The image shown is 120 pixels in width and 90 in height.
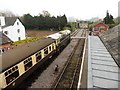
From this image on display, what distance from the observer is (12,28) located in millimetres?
38750

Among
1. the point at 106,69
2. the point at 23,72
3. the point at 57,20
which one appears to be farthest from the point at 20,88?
the point at 57,20

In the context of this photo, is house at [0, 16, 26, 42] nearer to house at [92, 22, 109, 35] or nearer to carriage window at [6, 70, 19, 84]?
house at [92, 22, 109, 35]

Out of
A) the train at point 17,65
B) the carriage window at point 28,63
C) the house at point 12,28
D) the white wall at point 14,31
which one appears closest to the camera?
the train at point 17,65

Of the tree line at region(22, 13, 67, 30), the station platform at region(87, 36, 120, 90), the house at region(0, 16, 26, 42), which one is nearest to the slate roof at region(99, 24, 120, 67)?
the station platform at region(87, 36, 120, 90)

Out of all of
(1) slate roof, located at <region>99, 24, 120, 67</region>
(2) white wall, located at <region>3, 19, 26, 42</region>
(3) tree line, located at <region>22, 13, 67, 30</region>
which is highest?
(3) tree line, located at <region>22, 13, 67, 30</region>

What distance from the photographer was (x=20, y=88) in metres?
12.6

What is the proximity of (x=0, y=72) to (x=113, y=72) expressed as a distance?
6.44 metres

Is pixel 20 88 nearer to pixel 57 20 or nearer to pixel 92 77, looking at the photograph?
pixel 92 77

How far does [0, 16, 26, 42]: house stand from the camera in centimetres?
3769

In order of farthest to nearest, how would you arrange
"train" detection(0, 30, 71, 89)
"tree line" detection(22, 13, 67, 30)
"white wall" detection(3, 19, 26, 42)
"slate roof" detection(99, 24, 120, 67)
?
"tree line" detection(22, 13, 67, 30), "white wall" detection(3, 19, 26, 42), "train" detection(0, 30, 71, 89), "slate roof" detection(99, 24, 120, 67)

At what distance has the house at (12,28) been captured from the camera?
3769 cm

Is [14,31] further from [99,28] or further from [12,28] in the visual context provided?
[99,28]

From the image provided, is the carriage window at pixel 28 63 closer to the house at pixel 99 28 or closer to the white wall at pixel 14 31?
the white wall at pixel 14 31

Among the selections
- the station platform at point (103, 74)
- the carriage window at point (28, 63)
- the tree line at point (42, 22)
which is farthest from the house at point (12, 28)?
the station platform at point (103, 74)
